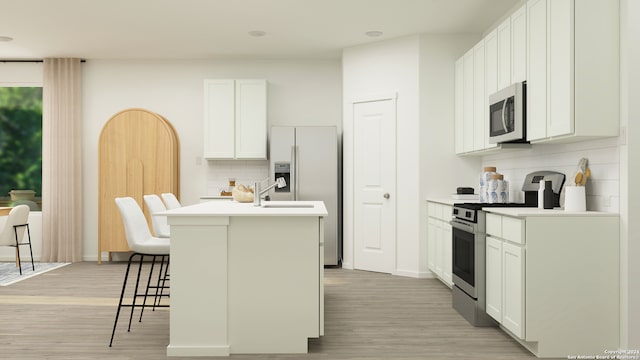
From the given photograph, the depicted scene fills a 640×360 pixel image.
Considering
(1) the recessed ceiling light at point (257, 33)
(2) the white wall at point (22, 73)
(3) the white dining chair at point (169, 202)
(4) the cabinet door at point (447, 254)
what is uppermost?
(1) the recessed ceiling light at point (257, 33)

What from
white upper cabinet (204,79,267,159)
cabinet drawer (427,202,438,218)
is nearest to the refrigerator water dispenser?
white upper cabinet (204,79,267,159)

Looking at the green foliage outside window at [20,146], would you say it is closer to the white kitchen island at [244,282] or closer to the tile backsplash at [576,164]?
the white kitchen island at [244,282]

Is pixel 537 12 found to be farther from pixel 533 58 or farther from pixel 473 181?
pixel 473 181

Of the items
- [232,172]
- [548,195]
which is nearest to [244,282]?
[548,195]

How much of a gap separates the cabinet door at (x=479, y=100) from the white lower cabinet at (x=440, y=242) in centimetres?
75

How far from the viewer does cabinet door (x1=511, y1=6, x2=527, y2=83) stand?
13.2ft

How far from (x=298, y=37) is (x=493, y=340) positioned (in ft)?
13.6

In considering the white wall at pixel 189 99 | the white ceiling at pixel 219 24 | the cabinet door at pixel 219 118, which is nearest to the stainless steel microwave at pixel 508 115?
Answer: the white ceiling at pixel 219 24

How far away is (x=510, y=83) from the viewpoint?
434 centimetres

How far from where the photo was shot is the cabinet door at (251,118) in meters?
7.06

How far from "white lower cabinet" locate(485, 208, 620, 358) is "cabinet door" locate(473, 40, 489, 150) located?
5.96 ft

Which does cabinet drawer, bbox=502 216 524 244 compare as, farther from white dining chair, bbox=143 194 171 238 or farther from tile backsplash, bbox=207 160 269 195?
tile backsplash, bbox=207 160 269 195

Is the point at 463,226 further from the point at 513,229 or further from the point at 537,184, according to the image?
the point at 513,229

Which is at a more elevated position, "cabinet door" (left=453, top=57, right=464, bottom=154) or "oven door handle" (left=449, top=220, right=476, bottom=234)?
"cabinet door" (left=453, top=57, right=464, bottom=154)
